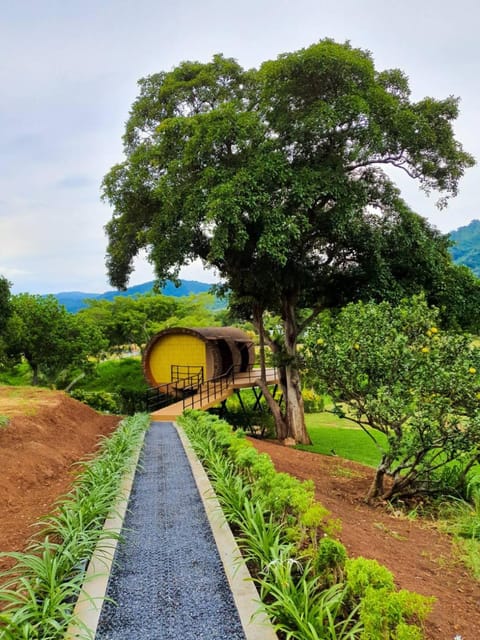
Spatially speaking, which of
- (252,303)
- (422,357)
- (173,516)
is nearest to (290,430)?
(252,303)

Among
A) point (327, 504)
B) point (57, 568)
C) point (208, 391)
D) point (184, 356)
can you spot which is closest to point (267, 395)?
point (208, 391)

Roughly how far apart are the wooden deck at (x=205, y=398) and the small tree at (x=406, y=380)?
6640 millimetres

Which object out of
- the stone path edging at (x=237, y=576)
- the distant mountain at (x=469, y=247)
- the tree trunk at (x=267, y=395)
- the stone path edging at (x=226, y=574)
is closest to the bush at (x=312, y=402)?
the tree trunk at (x=267, y=395)

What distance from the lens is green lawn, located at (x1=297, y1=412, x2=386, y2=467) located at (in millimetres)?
12727

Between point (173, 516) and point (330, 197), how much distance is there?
882 centimetres

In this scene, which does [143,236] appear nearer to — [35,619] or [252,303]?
[252,303]

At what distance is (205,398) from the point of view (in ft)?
47.7

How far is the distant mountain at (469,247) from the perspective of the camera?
7026 centimetres

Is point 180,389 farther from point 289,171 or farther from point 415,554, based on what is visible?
point 415,554

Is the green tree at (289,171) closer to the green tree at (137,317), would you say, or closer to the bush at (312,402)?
the bush at (312,402)

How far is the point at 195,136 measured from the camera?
32.4 feet

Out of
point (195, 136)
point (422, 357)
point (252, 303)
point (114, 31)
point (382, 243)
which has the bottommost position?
point (422, 357)

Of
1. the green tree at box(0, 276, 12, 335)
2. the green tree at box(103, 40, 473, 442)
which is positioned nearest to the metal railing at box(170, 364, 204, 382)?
the green tree at box(103, 40, 473, 442)

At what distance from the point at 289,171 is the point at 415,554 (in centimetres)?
834
